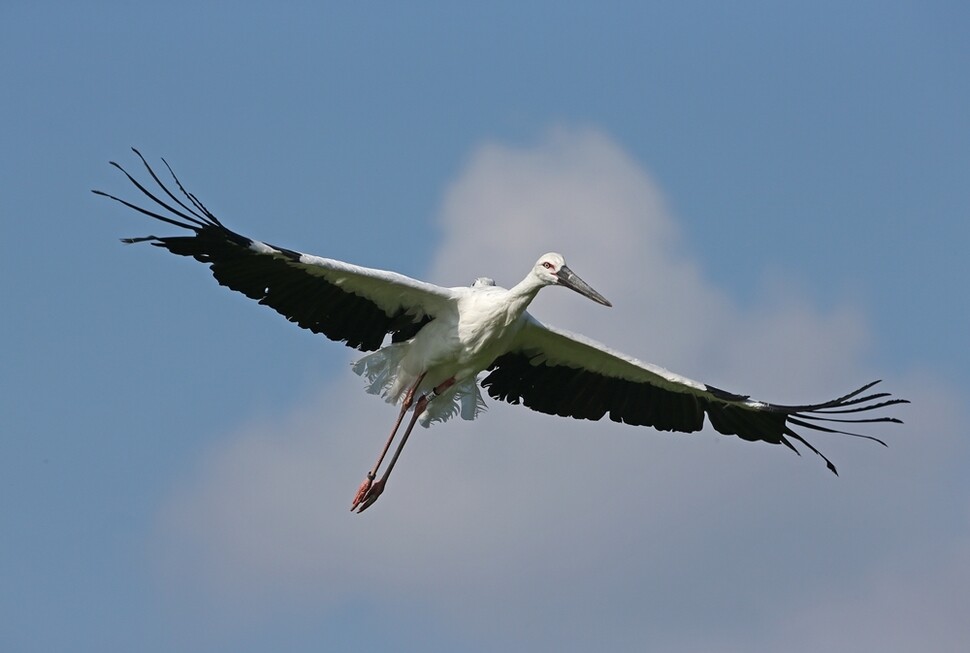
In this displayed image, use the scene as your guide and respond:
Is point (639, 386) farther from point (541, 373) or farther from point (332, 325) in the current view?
point (332, 325)

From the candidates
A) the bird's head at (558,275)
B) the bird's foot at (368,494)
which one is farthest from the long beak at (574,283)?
the bird's foot at (368,494)

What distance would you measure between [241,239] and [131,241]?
1267 mm

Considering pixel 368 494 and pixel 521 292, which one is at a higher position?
pixel 521 292

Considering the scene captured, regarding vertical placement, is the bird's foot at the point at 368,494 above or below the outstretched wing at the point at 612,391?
below

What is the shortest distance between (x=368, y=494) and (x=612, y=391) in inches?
130

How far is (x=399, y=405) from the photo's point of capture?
22156 mm

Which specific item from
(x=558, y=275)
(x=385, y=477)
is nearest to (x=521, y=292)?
(x=558, y=275)

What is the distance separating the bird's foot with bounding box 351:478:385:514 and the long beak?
11.1ft

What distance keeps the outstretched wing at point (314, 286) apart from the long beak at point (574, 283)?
52.1 inches

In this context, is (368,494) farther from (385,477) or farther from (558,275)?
(558,275)

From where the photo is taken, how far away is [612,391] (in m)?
22.7

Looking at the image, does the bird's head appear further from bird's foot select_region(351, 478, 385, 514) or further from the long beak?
bird's foot select_region(351, 478, 385, 514)

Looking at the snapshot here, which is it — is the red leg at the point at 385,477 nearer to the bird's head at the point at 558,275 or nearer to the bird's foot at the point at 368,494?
the bird's foot at the point at 368,494

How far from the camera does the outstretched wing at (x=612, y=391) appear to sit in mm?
22047
